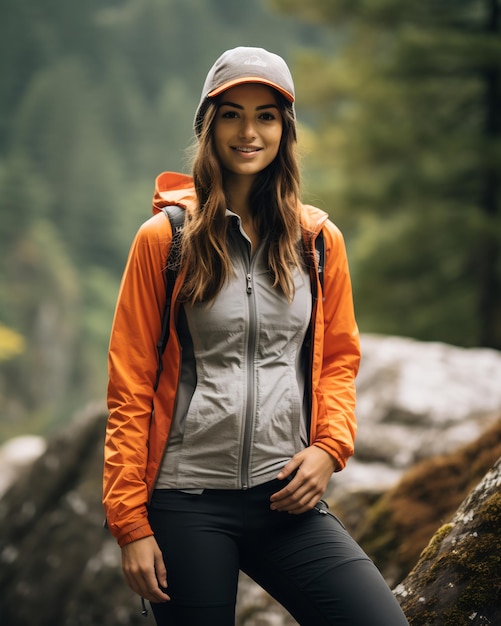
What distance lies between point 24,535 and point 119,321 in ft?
11.1

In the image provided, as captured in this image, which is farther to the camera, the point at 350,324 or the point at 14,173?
the point at 14,173

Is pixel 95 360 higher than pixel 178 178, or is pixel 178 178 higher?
pixel 178 178

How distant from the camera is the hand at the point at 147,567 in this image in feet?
6.18

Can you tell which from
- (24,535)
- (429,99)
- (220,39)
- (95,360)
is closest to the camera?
(24,535)

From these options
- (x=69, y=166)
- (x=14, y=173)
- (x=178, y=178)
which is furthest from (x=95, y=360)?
(x=178, y=178)

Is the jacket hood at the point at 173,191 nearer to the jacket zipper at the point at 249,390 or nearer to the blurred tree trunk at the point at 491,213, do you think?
the jacket zipper at the point at 249,390

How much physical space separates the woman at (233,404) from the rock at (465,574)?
304 millimetres

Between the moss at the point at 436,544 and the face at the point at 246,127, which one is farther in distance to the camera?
the moss at the point at 436,544

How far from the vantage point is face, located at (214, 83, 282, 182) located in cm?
208

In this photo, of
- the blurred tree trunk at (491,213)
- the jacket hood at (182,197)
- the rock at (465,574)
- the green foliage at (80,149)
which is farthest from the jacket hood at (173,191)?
the green foliage at (80,149)

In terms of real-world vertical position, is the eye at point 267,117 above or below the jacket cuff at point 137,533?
above

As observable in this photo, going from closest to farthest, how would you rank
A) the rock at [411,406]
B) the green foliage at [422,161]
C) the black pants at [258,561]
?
the black pants at [258,561] → the rock at [411,406] → the green foliage at [422,161]

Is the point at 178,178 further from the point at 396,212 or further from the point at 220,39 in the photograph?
the point at 220,39

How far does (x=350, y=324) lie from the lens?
2180 mm
